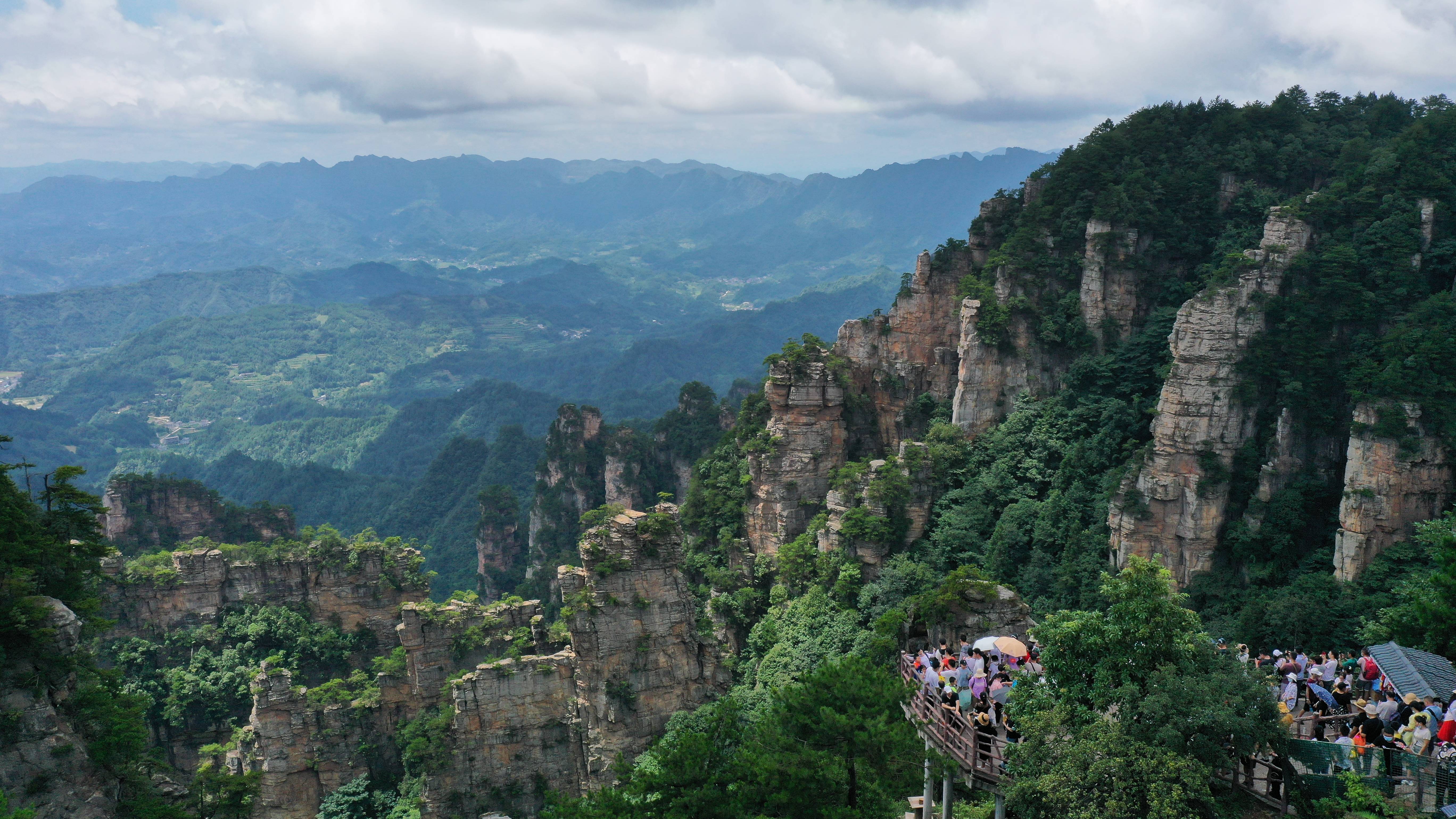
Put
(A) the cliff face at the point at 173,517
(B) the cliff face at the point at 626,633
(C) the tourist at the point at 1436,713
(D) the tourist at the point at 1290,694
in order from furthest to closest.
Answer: (A) the cliff face at the point at 173,517 < (B) the cliff face at the point at 626,633 < (D) the tourist at the point at 1290,694 < (C) the tourist at the point at 1436,713

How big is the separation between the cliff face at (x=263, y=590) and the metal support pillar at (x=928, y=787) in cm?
3116

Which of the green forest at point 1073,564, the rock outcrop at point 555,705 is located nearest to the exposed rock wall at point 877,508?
the green forest at point 1073,564

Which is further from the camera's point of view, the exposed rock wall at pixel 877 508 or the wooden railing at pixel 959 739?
the exposed rock wall at pixel 877 508

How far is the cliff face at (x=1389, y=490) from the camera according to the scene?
29.5 meters

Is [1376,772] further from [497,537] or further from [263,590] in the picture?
[497,537]

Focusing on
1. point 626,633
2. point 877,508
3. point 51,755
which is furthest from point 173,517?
point 877,508

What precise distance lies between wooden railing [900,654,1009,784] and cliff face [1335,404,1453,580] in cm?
1850

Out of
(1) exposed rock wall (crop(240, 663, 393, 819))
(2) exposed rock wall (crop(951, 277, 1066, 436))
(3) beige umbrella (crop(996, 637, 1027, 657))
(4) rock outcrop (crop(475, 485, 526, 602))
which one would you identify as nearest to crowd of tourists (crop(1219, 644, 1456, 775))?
(3) beige umbrella (crop(996, 637, 1027, 657))

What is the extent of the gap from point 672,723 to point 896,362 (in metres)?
21.2

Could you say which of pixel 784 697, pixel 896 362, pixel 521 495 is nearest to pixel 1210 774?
pixel 784 697

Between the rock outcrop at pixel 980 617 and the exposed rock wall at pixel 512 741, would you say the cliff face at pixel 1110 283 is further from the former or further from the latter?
the exposed rock wall at pixel 512 741

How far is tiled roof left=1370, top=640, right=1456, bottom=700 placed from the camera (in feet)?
55.5

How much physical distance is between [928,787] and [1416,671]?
8.72m

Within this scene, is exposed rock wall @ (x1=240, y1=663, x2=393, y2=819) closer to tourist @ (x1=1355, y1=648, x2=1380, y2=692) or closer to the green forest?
the green forest
